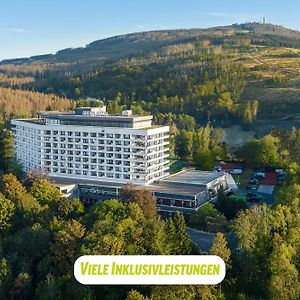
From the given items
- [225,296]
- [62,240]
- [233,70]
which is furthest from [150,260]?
[233,70]

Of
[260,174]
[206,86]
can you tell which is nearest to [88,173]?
[260,174]

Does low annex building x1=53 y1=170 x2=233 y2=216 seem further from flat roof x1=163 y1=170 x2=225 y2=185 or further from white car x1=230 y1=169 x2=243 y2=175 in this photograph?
white car x1=230 y1=169 x2=243 y2=175

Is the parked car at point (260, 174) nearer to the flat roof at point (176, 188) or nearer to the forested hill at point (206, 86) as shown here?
the flat roof at point (176, 188)

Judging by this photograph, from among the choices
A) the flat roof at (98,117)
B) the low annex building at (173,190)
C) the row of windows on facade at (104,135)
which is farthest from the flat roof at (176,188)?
the flat roof at (98,117)

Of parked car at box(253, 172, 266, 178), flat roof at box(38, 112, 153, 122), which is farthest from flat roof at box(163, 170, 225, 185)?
flat roof at box(38, 112, 153, 122)

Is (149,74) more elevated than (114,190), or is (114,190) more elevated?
(149,74)

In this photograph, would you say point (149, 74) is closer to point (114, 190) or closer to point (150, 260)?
point (114, 190)

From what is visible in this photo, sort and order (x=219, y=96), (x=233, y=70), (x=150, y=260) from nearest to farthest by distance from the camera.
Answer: (x=150, y=260) < (x=219, y=96) < (x=233, y=70)
